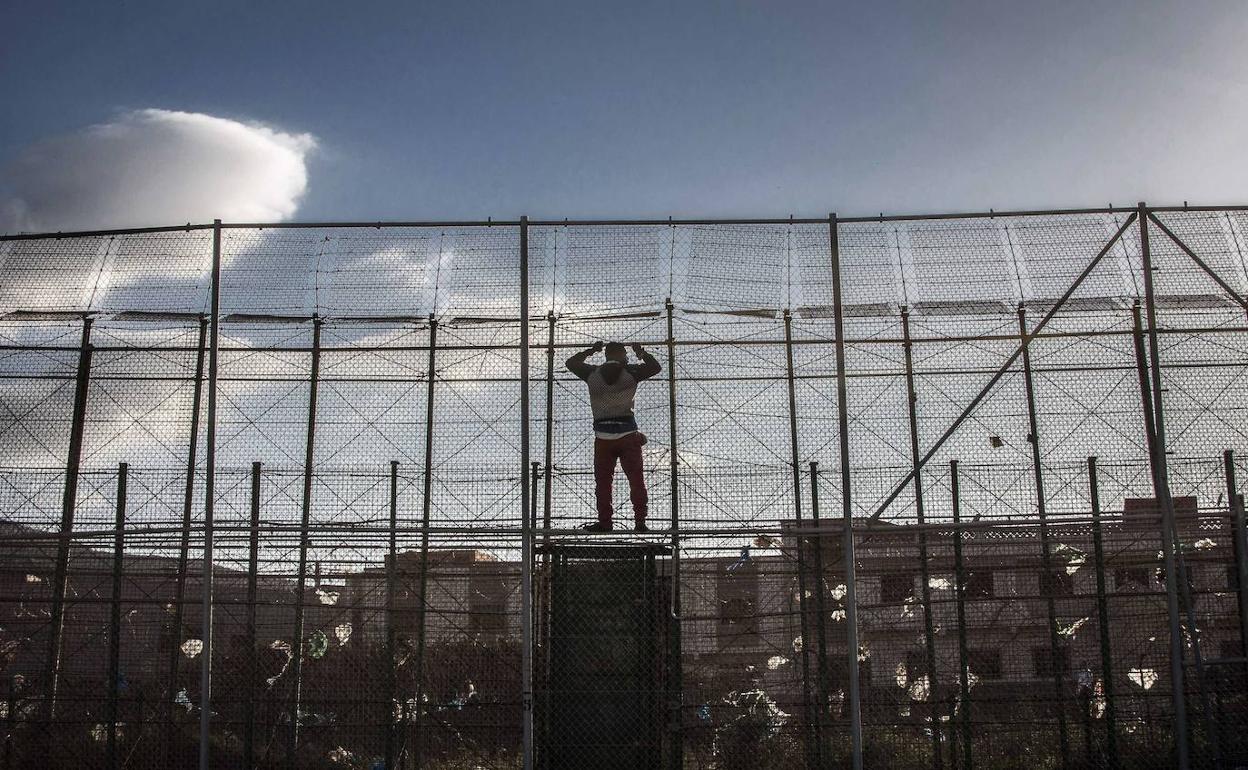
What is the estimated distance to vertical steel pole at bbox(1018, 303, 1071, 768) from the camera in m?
10.6

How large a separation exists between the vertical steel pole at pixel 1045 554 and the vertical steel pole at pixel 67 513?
9.29m

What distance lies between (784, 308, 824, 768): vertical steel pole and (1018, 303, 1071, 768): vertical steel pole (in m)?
2.21

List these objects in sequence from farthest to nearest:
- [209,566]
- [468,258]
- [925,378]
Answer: [925,378] → [468,258] → [209,566]

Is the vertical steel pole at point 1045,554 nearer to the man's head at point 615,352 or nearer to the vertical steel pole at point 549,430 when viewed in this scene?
the man's head at point 615,352

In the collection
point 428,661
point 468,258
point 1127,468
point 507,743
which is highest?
point 468,258

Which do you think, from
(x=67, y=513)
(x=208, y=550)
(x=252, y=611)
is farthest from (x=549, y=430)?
(x=67, y=513)

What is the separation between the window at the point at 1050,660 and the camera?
10938 mm

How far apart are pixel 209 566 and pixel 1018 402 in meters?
8.10

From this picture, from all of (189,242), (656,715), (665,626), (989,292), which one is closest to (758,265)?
(989,292)

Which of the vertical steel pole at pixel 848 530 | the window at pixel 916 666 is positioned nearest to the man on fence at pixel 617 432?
the vertical steel pole at pixel 848 530

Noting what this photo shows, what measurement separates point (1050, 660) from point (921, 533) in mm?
2635

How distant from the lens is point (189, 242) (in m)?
9.40

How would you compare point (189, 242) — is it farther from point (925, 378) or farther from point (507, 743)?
point (925, 378)

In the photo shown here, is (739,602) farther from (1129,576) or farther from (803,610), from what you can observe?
(1129,576)
